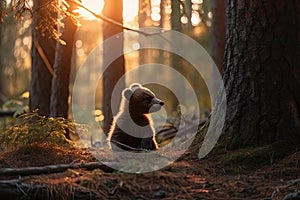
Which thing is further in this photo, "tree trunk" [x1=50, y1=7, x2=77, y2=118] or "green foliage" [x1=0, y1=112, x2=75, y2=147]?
"tree trunk" [x1=50, y1=7, x2=77, y2=118]

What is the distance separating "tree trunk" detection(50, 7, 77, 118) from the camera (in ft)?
37.4

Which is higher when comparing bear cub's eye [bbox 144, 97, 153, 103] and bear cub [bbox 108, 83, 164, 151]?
bear cub's eye [bbox 144, 97, 153, 103]

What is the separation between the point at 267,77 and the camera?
801cm

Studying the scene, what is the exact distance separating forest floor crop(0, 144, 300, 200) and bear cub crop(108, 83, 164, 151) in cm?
176

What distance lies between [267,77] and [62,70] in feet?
15.3

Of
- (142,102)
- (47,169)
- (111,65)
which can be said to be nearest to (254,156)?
(47,169)

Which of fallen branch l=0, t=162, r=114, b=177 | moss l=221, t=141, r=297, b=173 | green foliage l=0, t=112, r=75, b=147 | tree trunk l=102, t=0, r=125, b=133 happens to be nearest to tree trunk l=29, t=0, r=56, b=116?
tree trunk l=102, t=0, r=125, b=133

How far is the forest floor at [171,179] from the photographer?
611 cm

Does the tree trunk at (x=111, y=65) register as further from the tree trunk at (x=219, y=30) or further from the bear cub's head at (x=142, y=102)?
the tree trunk at (x=219, y=30)

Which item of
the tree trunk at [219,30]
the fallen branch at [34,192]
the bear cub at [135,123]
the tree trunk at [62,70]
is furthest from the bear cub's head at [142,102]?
the tree trunk at [219,30]

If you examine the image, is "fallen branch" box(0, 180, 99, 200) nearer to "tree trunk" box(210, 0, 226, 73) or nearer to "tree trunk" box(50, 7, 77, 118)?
"tree trunk" box(50, 7, 77, 118)

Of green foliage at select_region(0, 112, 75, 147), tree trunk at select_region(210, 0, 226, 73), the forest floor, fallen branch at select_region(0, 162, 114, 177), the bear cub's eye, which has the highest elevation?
tree trunk at select_region(210, 0, 226, 73)

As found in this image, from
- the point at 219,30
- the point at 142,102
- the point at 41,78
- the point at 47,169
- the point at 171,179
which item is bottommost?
the point at 171,179

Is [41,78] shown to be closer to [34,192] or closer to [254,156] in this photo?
[254,156]
